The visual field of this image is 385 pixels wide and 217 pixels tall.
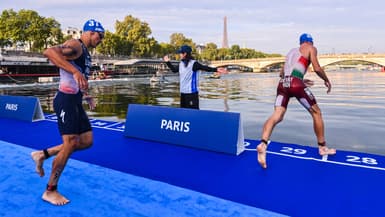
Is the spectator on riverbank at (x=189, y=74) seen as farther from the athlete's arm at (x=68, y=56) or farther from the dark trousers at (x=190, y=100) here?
the athlete's arm at (x=68, y=56)

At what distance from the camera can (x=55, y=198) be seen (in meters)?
3.57

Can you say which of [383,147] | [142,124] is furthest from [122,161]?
[383,147]

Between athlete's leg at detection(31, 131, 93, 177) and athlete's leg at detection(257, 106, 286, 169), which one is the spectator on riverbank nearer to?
athlete's leg at detection(257, 106, 286, 169)

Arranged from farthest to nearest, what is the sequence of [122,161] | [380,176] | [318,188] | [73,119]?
[122,161] → [380,176] → [318,188] → [73,119]

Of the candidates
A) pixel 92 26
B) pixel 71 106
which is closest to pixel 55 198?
pixel 71 106

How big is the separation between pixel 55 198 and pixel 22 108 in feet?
22.2

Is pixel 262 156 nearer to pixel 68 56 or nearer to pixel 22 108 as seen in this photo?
pixel 68 56

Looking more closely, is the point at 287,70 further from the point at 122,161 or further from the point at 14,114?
the point at 14,114

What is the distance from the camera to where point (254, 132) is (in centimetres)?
945

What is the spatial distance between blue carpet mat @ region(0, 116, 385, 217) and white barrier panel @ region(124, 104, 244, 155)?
0.19 meters

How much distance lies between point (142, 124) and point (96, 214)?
11.7ft

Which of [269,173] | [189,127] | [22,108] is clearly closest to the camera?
[269,173]

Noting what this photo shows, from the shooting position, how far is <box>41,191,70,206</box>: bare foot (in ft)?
11.6

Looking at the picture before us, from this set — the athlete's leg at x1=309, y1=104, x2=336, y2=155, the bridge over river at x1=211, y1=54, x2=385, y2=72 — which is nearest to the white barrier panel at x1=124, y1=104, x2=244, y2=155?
the athlete's leg at x1=309, y1=104, x2=336, y2=155
